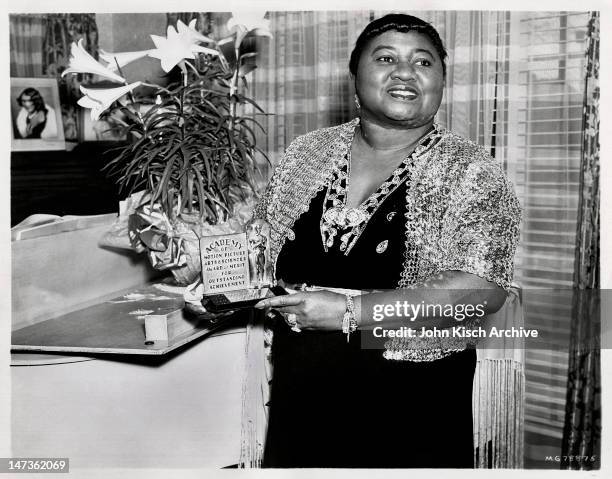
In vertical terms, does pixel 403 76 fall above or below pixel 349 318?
above

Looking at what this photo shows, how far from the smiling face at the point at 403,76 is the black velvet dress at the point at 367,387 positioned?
14cm

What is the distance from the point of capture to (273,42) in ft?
6.83

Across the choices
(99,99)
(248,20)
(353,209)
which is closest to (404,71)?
(353,209)

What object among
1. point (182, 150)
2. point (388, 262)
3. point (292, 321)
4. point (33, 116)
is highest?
point (33, 116)

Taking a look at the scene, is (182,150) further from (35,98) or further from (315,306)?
(35,98)

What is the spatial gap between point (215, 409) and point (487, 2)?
3.52 feet

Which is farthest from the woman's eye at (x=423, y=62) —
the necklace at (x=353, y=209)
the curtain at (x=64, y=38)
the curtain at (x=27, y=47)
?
the curtain at (x=27, y=47)

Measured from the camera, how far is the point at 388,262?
3.39 ft

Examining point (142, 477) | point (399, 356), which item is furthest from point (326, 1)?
point (142, 477)

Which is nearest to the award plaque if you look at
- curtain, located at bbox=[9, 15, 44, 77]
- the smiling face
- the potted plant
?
the potted plant

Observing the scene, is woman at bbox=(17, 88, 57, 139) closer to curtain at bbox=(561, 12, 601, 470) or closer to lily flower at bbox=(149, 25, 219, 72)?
lily flower at bbox=(149, 25, 219, 72)

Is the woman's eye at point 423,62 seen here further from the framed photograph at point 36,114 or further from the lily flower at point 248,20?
the framed photograph at point 36,114

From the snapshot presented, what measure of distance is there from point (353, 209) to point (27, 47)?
1.66 metres

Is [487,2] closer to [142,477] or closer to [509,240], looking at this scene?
[509,240]
